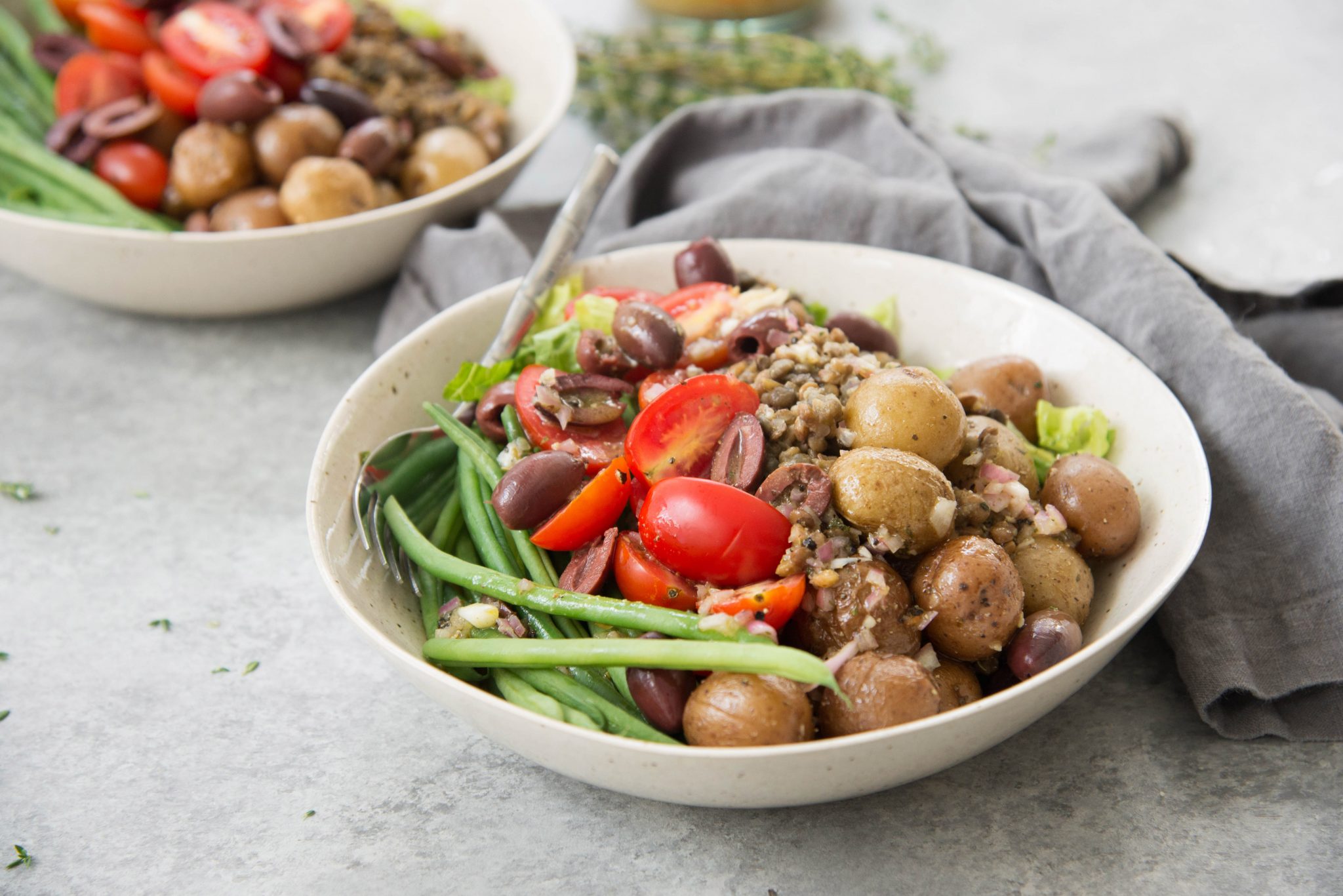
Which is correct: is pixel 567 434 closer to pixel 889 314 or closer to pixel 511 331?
pixel 511 331

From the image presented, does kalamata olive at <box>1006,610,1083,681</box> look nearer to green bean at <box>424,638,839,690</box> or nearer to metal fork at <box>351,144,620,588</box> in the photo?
green bean at <box>424,638,839,690</box>

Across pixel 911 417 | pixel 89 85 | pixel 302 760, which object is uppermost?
pixel 911 417

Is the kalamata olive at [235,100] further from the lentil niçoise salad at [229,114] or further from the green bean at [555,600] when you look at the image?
the green bean at [555,600]

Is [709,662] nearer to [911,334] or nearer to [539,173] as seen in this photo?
[911,334]

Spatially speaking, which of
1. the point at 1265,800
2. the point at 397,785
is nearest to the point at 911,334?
the point at 1265,800

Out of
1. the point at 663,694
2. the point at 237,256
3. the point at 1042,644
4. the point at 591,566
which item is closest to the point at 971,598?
the point at 1042,644
